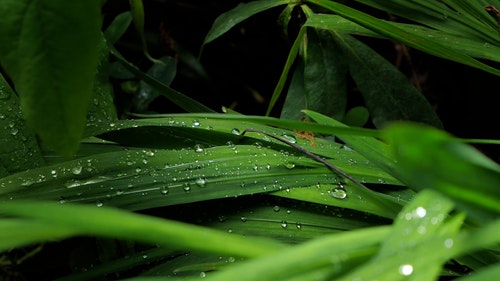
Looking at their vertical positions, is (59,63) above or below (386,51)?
below

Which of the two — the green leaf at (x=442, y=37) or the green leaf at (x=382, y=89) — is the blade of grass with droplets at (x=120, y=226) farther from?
the green leaf at (x=382, y=89)

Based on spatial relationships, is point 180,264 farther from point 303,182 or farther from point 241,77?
point 241,77

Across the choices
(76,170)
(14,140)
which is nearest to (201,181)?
(76,170)

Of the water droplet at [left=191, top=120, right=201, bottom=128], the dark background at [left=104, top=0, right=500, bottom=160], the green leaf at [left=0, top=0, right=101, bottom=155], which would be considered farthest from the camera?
the dark background at [left=104, top=0, right=500, bottom=160]

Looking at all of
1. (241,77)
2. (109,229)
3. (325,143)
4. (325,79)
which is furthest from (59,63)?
(241,77)

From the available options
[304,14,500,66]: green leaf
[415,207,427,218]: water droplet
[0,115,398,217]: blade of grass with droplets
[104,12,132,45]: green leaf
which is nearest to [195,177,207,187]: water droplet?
[0,115,398,217]: blade of grass with droplets

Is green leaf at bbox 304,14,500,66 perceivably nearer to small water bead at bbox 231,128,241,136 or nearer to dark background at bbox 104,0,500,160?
small water bead at bbox 231,128,241,136
